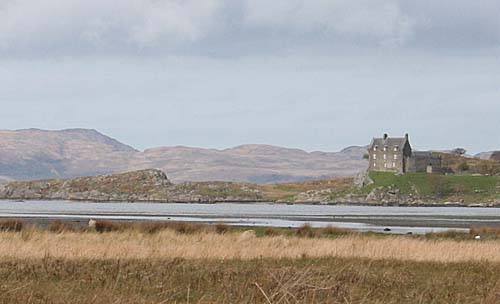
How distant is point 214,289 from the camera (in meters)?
19.2

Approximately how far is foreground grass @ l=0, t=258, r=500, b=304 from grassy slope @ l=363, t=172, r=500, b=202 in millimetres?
168450

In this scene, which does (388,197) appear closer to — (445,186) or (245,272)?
(445,186)

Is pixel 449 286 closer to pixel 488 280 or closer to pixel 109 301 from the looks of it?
pixel 488 280

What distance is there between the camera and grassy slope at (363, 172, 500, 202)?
190 metres

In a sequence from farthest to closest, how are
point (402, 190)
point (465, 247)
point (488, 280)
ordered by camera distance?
point (402, 190)
point (465, 247)
point (488, 280)

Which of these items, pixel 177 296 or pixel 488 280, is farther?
pixel 488 280

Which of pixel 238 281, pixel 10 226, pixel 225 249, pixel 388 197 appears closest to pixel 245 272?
pixel 238 281

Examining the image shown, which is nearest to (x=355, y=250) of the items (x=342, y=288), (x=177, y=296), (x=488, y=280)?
(x=488, y=280)

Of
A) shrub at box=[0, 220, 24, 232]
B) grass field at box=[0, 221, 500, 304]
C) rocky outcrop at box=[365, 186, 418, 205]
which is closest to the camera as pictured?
grass field at box=[0, 221, 500, 304]

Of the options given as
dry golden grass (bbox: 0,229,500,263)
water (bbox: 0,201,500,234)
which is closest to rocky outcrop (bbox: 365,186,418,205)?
water (bbox: 0,201,500,234)

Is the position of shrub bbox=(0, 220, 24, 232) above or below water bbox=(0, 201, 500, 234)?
above

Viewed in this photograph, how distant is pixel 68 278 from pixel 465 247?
1709 centimetres

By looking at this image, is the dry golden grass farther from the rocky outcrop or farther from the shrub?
the rocky outcrop

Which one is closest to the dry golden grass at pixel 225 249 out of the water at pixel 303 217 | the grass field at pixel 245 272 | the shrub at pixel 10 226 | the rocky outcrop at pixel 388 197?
the grass field at pixel 245 272
